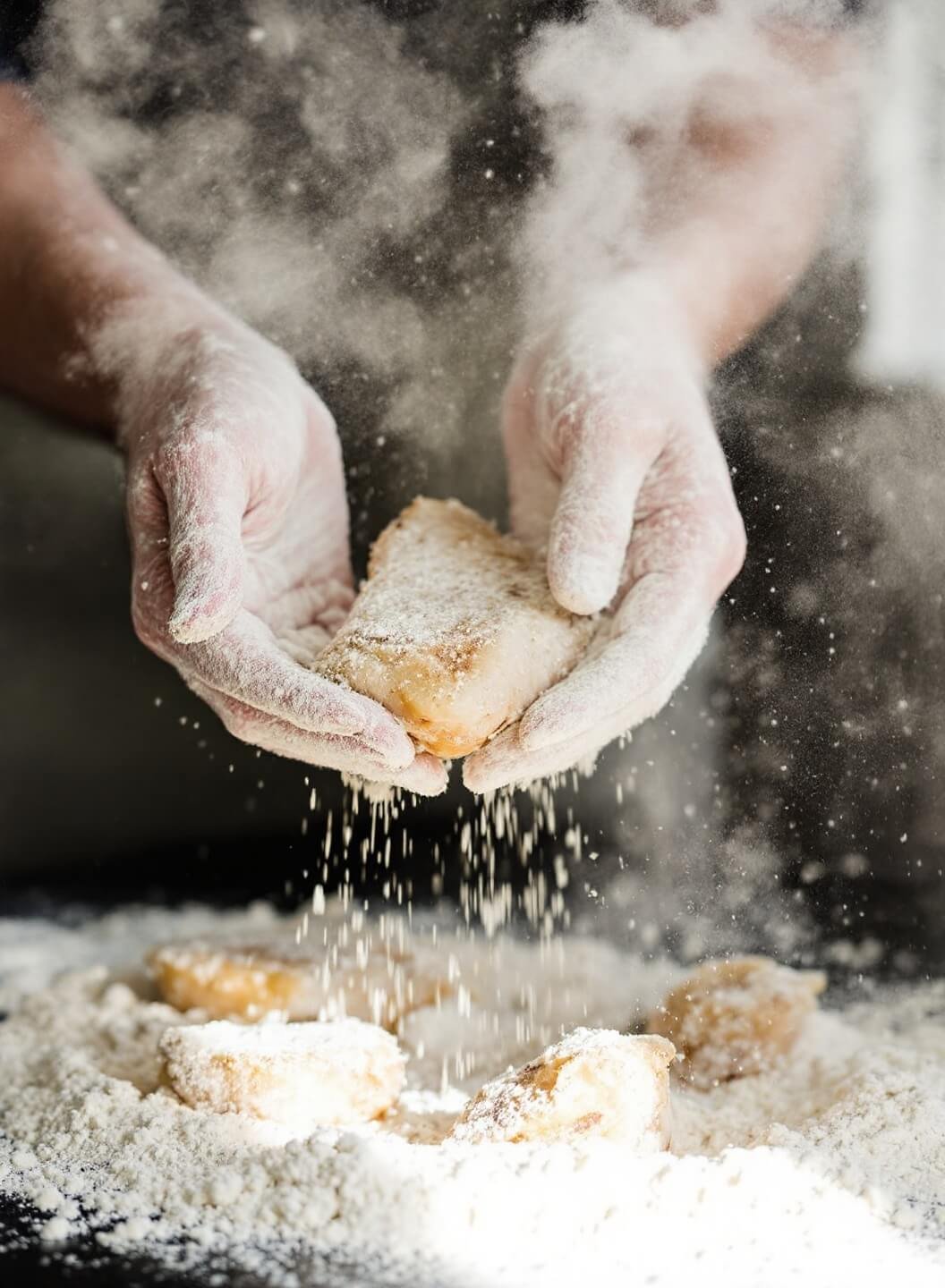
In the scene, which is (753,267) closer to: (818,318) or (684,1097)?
(818,318)

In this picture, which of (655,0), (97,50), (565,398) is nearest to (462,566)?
(565,398)

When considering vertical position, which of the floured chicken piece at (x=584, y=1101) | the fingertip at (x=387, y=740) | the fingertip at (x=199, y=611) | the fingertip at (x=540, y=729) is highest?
the fingertip at (x=199, y=611)

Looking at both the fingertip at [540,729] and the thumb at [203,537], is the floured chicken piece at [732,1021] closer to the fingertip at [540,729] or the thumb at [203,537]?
the fingertip at [540,729]

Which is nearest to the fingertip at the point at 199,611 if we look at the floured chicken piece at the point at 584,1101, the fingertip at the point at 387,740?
the fingertip at the point at 387,740

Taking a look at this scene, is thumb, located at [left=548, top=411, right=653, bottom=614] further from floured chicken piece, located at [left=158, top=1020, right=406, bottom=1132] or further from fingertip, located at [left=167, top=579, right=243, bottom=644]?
floured chicken piece, located at [left=158, top=1020, right=406, bottom=1132]

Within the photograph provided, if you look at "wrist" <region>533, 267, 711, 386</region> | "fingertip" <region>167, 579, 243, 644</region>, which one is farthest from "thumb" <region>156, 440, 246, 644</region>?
"wrist" <region>533, 267, 711, 386</region>
